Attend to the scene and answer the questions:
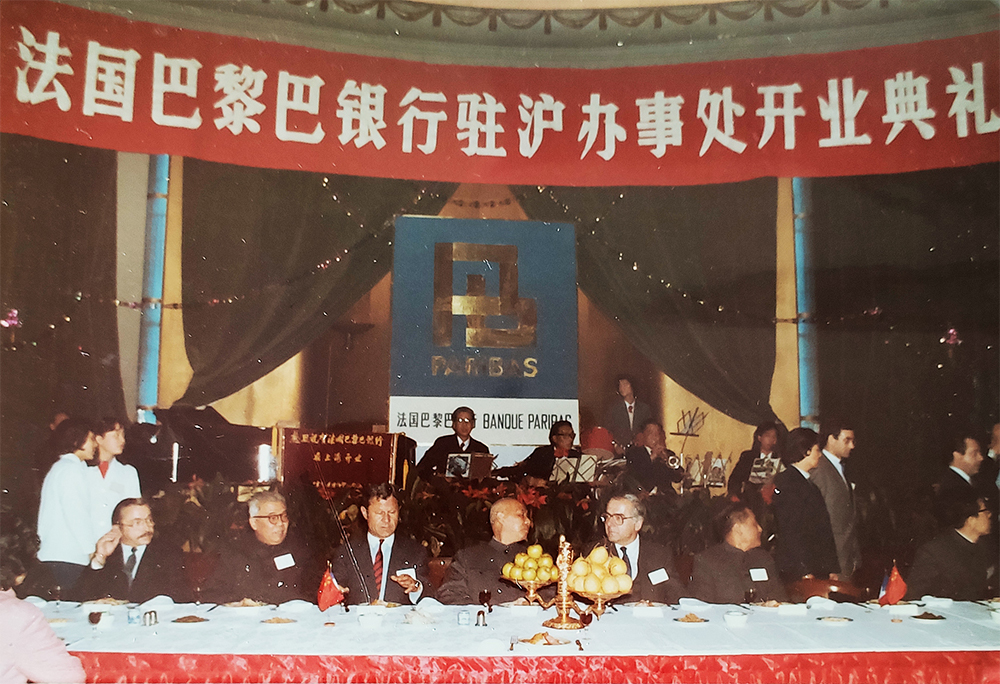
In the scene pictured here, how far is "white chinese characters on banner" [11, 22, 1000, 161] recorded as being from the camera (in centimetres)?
328

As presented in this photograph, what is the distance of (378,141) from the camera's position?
11.1 feet

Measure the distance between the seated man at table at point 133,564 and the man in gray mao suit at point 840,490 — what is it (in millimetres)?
2590

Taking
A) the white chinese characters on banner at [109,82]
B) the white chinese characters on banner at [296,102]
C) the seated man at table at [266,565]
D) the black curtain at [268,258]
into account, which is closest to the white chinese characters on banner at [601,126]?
the black curtain at [268,258]

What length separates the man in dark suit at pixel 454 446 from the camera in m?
3.20

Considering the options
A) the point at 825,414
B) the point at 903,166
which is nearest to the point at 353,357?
the point at 825,414

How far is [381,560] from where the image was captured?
3.00m

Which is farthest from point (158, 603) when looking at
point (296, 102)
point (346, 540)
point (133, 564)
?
point (296, 102)

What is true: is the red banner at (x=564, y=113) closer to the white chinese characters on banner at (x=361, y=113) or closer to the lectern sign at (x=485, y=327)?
the white chinese characters on banner at (x=361, y=113)

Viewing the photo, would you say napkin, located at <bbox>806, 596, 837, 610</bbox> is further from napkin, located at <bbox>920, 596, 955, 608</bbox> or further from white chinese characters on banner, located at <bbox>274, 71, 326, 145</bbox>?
white chinese characters on banner, located at <bbox>274, 71, 326, 145</bbox>

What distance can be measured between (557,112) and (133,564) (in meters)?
2.56

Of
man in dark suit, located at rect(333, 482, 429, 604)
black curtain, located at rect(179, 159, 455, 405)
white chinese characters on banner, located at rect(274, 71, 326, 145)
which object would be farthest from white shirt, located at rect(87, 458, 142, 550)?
white chinese characters on banner, located at rect(274, 71, 326, 145)

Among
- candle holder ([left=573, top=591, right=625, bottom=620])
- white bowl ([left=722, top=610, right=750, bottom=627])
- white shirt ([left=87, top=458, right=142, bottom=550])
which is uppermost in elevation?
white shirt ([left=87, top=458, right=142, bottom=550])

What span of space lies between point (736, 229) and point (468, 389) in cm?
138

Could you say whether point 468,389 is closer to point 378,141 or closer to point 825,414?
point 378,141
